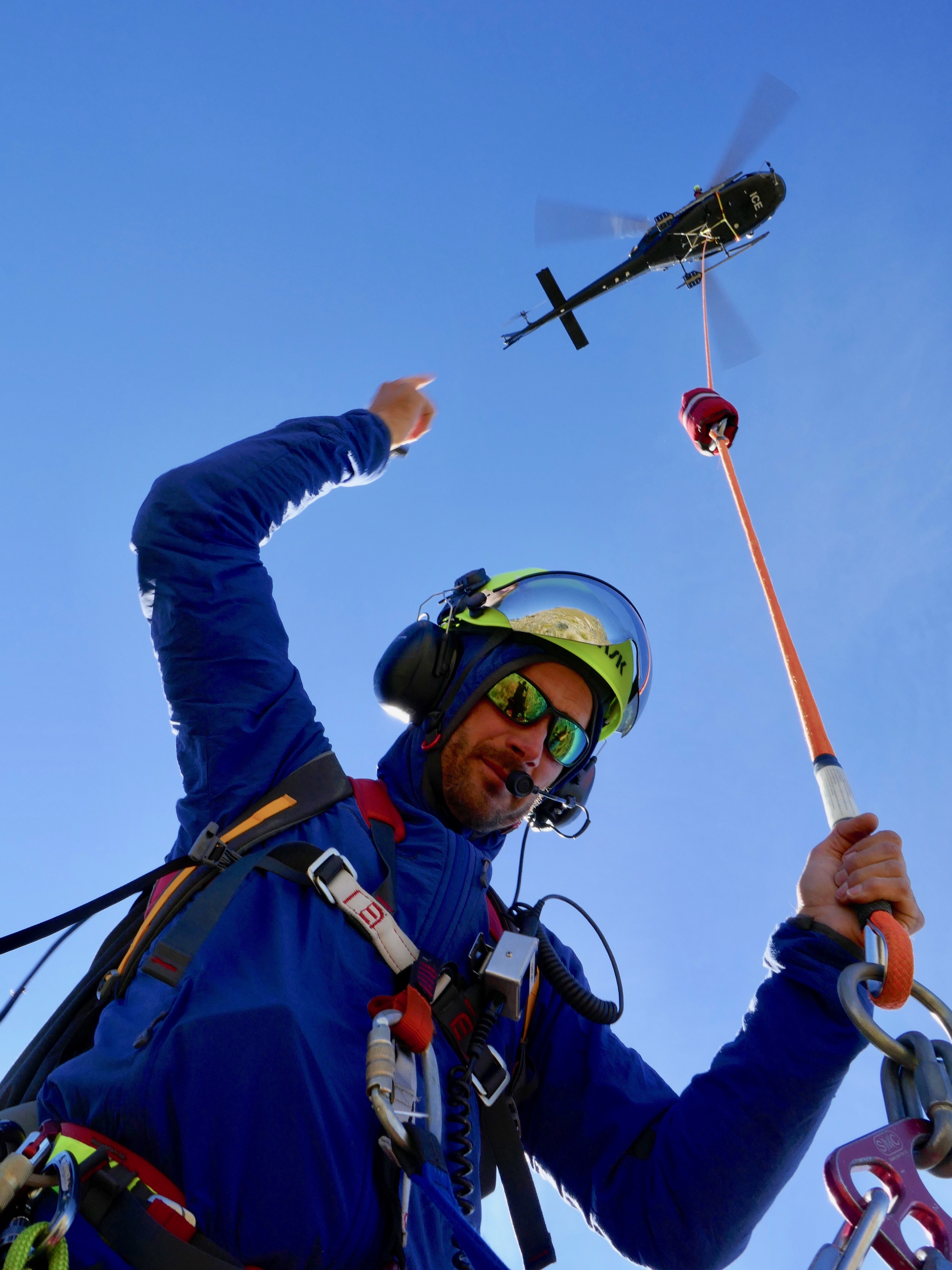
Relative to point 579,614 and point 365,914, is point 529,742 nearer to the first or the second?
point 579,614

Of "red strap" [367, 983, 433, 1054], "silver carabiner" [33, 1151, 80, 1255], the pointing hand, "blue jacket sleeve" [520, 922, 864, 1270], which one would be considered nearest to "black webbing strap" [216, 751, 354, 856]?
"red strap" [367, 983, 433, 1054]

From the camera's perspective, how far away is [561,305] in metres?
19.4

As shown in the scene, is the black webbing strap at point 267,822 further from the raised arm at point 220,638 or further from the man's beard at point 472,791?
the man's beard at point 472,791

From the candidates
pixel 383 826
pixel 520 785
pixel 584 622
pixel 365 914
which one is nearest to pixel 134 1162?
pixel 365 914

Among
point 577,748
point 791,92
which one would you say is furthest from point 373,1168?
point 791,92

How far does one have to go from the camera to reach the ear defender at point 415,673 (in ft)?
12.3

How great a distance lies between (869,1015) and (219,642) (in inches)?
82.5

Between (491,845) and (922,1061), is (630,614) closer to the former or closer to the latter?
(491,845)

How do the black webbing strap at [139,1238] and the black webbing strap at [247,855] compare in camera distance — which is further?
the black webbing strap at [247,855]

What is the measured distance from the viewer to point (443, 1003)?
2.66m

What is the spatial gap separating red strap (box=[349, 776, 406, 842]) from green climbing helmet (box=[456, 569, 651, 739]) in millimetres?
1121

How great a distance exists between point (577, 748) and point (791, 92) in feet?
60.6

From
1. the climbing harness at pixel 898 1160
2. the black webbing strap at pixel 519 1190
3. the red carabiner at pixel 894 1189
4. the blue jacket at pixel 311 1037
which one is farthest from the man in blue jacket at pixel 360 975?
the red carabiner at pixel 894 1189

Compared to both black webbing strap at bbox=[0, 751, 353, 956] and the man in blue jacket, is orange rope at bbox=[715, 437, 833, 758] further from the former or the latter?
black webbing strap at bbox=[0, 751, 353, 956]
